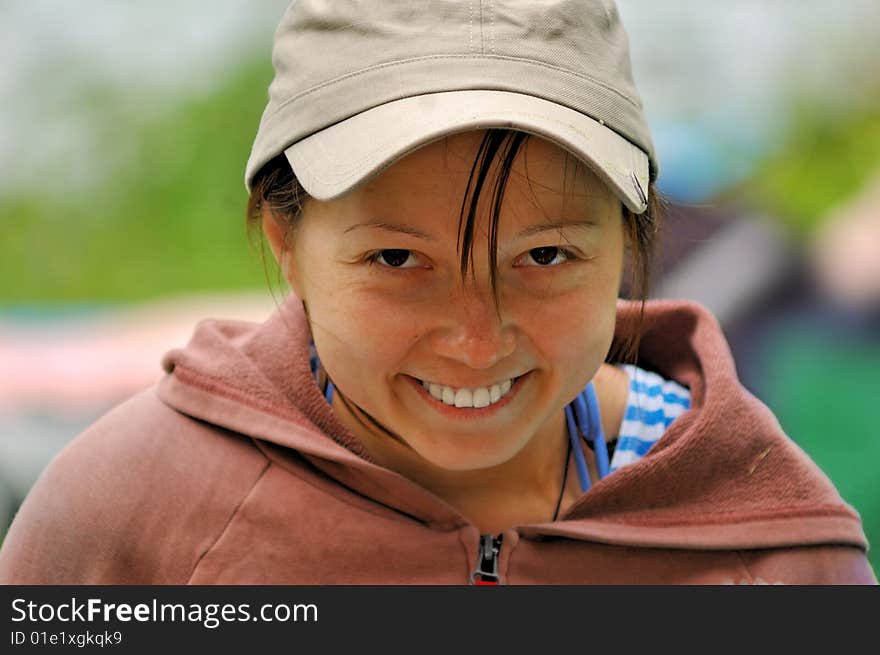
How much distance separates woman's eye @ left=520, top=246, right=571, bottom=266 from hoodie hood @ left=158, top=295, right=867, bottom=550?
336 millimetres

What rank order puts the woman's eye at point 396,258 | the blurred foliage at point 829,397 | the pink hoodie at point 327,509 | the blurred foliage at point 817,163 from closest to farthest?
the woman's eye at point 396,258, the pink hoodie at point 327,509, the blurred foliage at point 829,397, the blurred foliage at point 817,163

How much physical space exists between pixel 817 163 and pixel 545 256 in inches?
122

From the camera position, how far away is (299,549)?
1.49m

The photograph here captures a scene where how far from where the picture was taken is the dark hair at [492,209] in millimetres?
1272

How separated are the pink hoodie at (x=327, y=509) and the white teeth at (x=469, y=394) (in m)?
0.15

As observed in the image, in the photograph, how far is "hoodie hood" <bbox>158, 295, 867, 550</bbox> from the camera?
4.96ft

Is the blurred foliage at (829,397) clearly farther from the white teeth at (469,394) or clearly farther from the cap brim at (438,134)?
the cap brim at (438,134)

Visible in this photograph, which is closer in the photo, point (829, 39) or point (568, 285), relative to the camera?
point (568, 285)

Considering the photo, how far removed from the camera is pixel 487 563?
150 cm

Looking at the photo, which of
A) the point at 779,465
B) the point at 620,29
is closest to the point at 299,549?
the point at 779,465

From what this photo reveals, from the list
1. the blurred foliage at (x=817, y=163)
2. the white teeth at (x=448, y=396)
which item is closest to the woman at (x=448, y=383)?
the white teeth at (x=448, y=396)

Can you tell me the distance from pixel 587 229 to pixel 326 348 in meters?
0.35

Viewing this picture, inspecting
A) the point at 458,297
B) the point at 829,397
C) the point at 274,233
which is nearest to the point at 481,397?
the point at 458,297

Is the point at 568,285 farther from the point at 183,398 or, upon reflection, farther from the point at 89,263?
the point at 89,263
